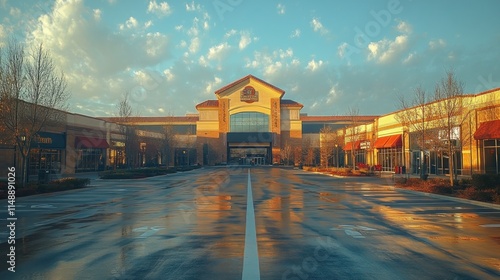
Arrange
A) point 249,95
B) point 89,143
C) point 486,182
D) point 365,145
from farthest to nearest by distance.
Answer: point 249,95 < point 365,145 < point 89,143 < point 486,182

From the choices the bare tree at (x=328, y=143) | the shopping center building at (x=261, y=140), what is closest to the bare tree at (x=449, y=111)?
the shopping center building at (x=261, y=140)

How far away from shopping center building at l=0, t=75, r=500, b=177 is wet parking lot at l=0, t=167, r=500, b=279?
13327mm

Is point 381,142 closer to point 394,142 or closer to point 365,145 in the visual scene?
point 365,145

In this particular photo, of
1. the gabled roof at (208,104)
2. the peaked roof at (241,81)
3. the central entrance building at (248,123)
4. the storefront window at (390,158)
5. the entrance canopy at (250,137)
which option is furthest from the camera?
the gabled roof at (208,104)

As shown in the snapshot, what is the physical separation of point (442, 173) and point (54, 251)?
3616 cm

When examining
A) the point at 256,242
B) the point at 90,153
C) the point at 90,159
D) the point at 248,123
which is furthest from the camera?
the point at 248,123

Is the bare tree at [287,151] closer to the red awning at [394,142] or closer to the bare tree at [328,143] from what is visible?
the bare tree at [328,143]

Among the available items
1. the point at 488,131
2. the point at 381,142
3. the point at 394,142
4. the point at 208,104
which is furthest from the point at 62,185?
the point at 208,104

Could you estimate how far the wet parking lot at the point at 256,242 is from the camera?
6.25m

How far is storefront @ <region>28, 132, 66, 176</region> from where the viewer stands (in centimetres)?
3694

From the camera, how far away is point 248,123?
81875 millimetres

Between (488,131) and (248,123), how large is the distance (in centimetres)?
5774

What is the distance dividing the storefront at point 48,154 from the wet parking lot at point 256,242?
2578 centimetres

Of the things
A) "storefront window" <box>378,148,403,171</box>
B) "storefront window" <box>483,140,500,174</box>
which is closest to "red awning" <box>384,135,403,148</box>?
"storefront window" <box>378,148,403,171</box>
